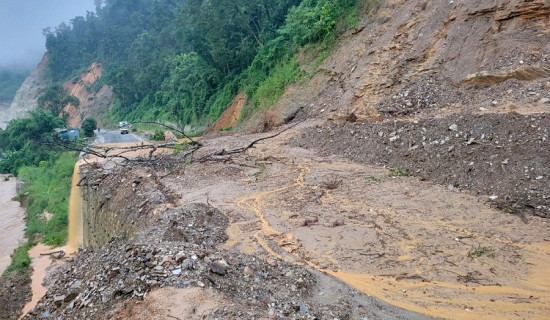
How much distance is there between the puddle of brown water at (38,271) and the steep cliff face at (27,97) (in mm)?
61897

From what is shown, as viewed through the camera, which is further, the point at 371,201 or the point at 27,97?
the point at 27,97

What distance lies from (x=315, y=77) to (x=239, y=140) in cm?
500

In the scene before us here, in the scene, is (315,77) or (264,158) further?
(315,77)

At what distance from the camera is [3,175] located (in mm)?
32750

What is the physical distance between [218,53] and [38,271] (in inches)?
667

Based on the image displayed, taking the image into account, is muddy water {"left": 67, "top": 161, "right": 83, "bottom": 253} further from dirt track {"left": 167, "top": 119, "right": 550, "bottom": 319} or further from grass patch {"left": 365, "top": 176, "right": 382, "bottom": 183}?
grass patch {"left": 365, "top": 176, "right": 382, "bottom": 183}

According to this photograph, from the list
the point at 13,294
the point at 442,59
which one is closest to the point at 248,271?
the point at 13,294

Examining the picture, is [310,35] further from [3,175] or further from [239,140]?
[3,175]

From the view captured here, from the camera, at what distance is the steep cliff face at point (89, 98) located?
178 ft

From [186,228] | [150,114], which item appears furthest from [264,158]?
[150,114]

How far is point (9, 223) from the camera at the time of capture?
20875 mm

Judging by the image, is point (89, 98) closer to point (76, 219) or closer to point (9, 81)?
point (76, 219)

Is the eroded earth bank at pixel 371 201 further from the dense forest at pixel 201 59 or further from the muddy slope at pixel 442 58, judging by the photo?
the dense forest at pixel 201 59

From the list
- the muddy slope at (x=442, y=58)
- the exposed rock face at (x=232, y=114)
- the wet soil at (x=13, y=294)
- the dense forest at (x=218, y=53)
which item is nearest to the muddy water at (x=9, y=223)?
the wet soil at (x=13, y=294)
